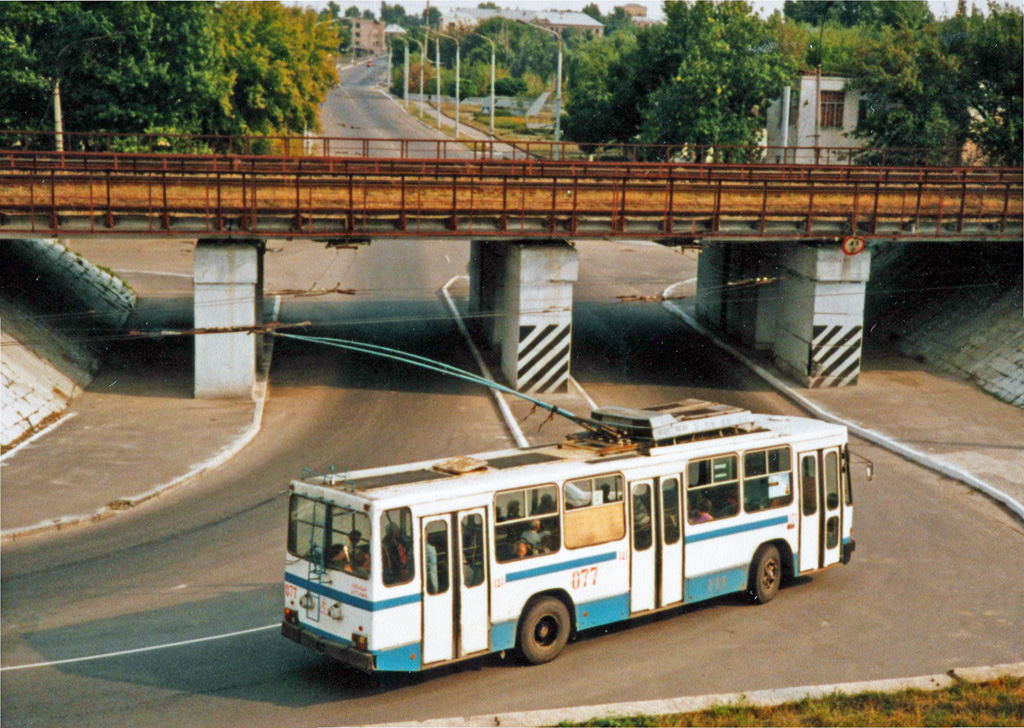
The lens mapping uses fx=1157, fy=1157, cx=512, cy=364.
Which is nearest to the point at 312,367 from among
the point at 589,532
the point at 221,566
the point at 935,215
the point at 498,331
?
the point at 498,331

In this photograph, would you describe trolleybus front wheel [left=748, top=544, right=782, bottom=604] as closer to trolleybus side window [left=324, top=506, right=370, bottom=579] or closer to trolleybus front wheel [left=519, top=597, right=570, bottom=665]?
trolleybus front wheel [left=519, top=597, right=570, bottom=665]

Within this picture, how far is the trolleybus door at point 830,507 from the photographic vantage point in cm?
1873

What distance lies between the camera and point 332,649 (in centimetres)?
1430

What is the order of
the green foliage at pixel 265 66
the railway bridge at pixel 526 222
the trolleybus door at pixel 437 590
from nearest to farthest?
1. the trolleybus door at pixel 437 590
2. the railway bridge at pixel 526 222
3. the green foliage at pixel 265 66

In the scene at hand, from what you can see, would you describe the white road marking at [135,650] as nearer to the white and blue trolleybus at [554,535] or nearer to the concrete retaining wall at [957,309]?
the white and blue trolleybus at [554,535]

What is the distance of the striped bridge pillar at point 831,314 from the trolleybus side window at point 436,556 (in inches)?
932

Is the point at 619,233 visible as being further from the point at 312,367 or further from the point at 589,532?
the point at 589,532

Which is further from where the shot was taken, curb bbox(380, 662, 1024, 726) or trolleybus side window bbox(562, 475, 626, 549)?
trolleybus side window bbox(562, 475, 626, 549)

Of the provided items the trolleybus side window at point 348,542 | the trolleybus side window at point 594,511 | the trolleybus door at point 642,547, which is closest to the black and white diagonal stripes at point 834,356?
the trolleybus door at point 642,547

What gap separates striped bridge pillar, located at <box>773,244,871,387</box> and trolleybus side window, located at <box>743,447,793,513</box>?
18322mm

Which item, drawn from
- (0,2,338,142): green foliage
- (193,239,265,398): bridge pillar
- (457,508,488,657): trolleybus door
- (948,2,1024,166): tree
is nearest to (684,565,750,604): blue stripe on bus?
(457,508,488,657): trolleybus door

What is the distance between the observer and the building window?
217ft

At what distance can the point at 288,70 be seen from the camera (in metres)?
68.5

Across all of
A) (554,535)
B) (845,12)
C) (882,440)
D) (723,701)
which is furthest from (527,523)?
(845,12)
